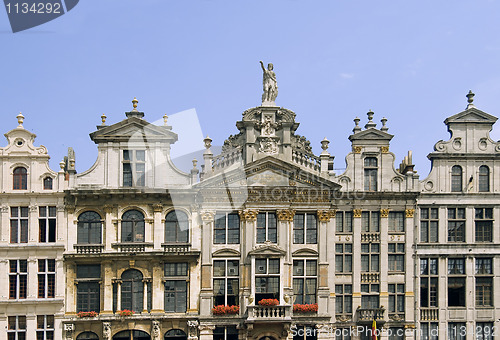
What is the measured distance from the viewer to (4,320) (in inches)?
1656

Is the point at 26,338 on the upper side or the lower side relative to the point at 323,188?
lower

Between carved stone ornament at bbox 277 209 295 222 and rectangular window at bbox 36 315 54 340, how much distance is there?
44.4 feet

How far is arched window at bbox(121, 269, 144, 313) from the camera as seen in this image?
42.6 m

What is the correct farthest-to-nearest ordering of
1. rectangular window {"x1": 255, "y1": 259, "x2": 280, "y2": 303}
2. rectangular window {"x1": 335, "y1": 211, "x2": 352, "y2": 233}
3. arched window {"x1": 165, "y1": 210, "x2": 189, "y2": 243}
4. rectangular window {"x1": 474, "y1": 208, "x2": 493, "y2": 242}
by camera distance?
rectangular window {"x1": 474, "y1": 208, "x2": 493, "y2": 242} → rectangular window {"x1": 335, "y1": 211, "x2": 352, "y2": 233} → arched window {"x1": 165, "y1": 210, "x2": 189, "y2": 243} → rectangular window {"x1": 255, "y1": 259, "x2": 280, "y2": 303}

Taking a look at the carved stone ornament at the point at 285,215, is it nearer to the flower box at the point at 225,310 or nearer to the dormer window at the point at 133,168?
the flower box at the point at 225,310

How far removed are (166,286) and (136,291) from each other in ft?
5.43

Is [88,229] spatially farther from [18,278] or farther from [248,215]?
[248,215]

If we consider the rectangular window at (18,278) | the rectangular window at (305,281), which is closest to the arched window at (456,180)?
the rectangular window at (305,281)

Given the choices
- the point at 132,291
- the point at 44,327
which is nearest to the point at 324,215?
the point at 132,291

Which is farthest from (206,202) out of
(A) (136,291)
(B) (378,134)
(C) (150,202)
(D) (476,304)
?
(D) (476,304)

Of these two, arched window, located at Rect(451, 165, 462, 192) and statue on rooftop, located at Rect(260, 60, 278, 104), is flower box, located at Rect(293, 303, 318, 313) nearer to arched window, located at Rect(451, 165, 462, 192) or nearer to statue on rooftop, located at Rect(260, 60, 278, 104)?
arched window, located at Rect(451, 165, 462, 192)

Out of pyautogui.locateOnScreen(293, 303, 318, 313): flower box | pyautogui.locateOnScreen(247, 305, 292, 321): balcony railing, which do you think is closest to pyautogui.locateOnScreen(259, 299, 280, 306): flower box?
pyautogui.locateOnScreen(247, 305, 292, 321): balcony railing

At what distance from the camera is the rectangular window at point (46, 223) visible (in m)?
42.9

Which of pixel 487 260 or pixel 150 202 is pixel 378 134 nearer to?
pixel 487 260
